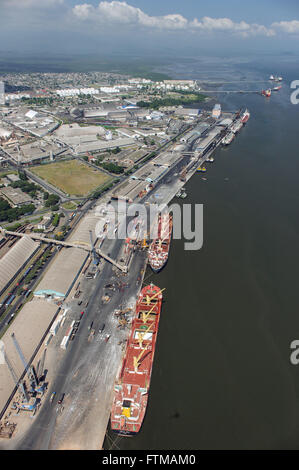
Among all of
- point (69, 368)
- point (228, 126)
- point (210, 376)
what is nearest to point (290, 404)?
point (210, 376)

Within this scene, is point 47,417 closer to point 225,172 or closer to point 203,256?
point 203,256

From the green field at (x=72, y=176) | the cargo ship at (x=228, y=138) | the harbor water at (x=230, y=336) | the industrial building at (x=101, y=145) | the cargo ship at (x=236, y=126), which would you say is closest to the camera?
the harbor water at (x=230, y=336)

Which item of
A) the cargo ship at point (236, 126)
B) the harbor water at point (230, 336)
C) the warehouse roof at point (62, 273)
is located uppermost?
the cargo ship at point (236, 126)

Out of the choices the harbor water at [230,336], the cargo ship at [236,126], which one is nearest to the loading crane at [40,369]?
the harbor water at [230,336]

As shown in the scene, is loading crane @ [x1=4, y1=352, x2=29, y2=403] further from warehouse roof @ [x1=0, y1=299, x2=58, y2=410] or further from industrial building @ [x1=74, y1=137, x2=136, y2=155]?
industrial building @ [x1=74, y1=137, x2=136, y2=155]

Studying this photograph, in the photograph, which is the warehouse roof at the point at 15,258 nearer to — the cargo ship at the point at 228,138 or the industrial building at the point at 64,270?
the industrial building at the point at 64,270
